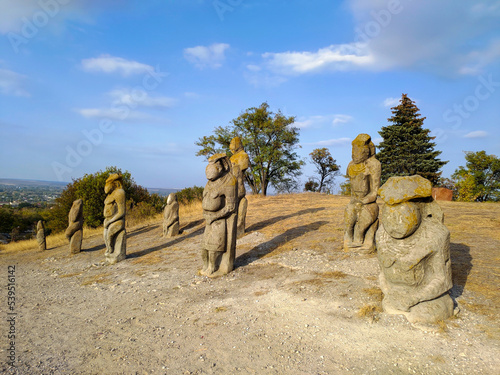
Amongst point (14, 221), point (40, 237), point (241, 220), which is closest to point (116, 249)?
point (241, 220)

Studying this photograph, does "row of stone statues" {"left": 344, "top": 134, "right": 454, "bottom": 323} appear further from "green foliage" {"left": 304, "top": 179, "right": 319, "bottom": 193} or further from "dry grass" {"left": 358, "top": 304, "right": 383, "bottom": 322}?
"green foliage" {"left": 304, "top": 179, "right": 319, "bottom": 193}

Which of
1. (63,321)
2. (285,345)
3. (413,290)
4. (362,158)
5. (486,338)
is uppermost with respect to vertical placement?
(362,158)

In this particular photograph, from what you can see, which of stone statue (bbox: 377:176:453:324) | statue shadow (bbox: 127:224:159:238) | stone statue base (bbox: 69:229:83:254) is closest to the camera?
stone statue (bbox: 377:176:453:324)

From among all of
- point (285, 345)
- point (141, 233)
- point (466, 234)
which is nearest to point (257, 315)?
point (285, 345)

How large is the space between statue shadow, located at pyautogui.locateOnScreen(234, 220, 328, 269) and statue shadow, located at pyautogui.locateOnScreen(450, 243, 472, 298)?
14.3 feet

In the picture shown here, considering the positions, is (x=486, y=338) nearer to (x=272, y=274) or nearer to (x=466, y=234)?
(x=272, y=274)

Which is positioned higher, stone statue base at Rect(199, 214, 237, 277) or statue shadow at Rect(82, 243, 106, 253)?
stone statue base at Rect(199, 214, 237, 277)

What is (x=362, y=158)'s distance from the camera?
7.66 meters

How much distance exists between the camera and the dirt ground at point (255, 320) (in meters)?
3.77

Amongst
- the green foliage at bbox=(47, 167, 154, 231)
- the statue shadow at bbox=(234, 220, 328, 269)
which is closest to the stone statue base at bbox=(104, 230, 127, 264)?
the statue shadow at bbox=(234, 220, 328, 269)

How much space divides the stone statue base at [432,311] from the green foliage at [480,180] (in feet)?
81.4

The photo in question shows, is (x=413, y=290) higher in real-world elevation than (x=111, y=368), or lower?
higher

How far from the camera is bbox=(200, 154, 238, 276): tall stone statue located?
7066 millimetres

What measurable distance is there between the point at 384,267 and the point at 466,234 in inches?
256
